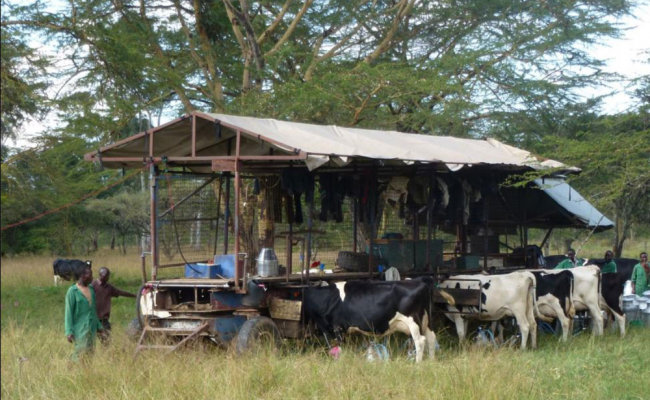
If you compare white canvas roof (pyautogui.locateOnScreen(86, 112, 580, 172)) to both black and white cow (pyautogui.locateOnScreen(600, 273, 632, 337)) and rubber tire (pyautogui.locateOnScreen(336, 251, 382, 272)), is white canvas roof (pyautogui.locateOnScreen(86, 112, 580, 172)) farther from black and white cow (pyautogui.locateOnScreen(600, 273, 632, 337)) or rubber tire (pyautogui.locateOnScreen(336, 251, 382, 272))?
black and white cow (pyautogui.locateOnScreen(600, 273, 632, 337))

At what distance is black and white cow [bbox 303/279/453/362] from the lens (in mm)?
11062

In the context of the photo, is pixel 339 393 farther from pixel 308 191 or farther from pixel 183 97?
pixel 183 97

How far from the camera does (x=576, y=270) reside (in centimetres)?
1355

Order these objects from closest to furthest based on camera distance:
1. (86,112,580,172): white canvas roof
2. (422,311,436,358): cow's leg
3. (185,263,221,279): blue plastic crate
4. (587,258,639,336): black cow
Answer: (86,112,580,172): white canvas roof
(422,311,436,358): cow's leg
(185,263,221,279): blue plastic crate
(587,258,639,336): black cow

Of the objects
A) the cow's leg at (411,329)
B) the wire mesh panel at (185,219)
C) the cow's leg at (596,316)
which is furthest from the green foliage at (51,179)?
the cow's leg at (596,316)

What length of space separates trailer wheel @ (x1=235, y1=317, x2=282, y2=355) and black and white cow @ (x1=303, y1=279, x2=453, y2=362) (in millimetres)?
791

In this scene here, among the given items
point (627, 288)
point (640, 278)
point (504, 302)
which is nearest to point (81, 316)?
point (504, 302)

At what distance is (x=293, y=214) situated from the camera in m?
13.4

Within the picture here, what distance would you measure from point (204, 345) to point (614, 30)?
1321 cm

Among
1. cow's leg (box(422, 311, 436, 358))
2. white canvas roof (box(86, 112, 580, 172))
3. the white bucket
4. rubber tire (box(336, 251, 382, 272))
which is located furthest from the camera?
the white bucket

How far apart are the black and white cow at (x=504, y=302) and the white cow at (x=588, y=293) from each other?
1182 millimetres

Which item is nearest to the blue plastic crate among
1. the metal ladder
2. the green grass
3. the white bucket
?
the metal ladder

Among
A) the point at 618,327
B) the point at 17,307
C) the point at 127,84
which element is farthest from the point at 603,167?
the point at 17,307

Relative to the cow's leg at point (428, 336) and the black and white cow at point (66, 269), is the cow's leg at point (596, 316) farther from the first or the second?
the black and white cow at point (66, 269)
